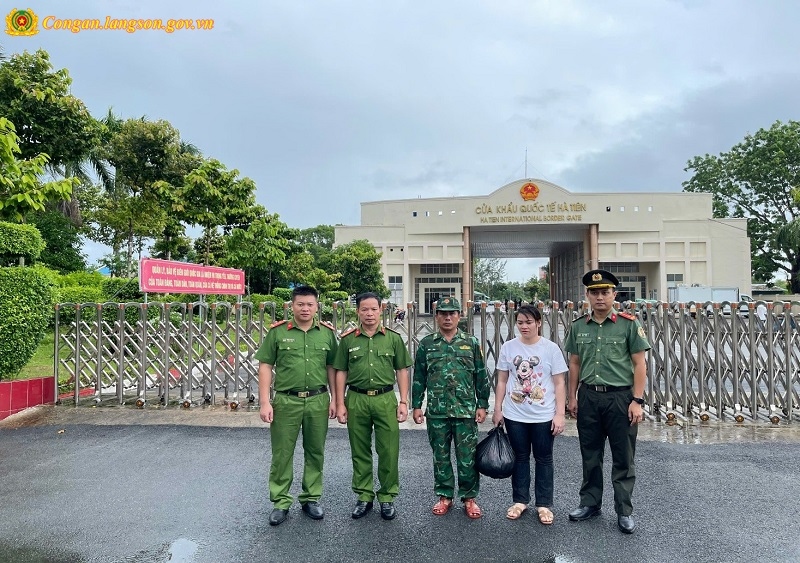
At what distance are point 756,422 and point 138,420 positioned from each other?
7191 millimetres

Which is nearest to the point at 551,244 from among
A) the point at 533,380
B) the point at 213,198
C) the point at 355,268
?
the point at 355,268

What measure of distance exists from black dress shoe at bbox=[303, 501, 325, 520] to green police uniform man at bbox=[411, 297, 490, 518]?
78 centimetres

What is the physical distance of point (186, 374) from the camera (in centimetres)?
711

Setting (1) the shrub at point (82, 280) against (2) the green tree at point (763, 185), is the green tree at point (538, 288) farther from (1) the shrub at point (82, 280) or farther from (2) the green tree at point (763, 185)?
(1) the shrub at point (82, 280)

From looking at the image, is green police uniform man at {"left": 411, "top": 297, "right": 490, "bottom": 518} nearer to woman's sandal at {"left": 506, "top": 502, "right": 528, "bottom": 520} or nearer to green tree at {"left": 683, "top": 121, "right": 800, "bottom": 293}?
woman's sandal at {"left": 506, "top": 502, "right": 528, "bottom": 520}

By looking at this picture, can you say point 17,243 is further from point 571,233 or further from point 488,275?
point 488,275

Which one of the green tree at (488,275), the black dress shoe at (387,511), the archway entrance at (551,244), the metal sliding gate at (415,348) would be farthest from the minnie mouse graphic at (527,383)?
the green tree at (488,275)

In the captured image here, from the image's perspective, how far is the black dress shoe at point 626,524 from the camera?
3.34 meters

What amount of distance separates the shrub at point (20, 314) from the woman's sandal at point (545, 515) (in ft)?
20.2

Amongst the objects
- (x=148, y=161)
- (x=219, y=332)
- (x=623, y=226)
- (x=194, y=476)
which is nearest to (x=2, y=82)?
(x=148, y=161)

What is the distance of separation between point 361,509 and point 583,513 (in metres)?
1.48

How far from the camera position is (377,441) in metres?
3.64

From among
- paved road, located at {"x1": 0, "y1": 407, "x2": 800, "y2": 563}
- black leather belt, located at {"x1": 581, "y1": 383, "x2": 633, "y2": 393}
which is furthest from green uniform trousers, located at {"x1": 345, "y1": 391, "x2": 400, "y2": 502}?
black leather belt, located at {"x1": 581, "y1": 383, "x2": 633, "y2": 393}

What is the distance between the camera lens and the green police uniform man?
140 inches
